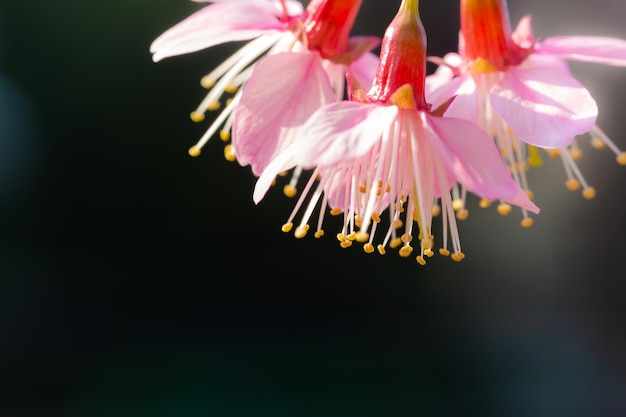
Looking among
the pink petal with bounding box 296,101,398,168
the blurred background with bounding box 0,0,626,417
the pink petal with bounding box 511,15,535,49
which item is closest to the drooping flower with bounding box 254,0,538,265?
the pink petal with bounding box 296,101,398,168

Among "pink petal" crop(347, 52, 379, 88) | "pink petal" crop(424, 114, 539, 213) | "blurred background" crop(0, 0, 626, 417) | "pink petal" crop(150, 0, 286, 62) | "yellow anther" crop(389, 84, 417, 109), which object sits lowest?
"blurred background" crop(0, 0, 626, 417)

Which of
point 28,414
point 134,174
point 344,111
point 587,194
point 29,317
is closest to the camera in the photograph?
point 344,111

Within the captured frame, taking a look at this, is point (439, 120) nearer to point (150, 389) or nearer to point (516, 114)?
point (516, 114)

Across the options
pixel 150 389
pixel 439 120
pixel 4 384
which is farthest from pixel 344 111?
pixel 4 384

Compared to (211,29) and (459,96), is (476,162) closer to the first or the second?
(459,96)

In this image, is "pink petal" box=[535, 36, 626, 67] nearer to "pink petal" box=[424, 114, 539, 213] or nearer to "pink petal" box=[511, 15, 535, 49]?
"pink petal" box=[511, 15, 535, 49]

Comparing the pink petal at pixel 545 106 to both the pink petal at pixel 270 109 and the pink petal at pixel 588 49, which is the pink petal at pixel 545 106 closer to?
the pink petal at pixel 588 49
